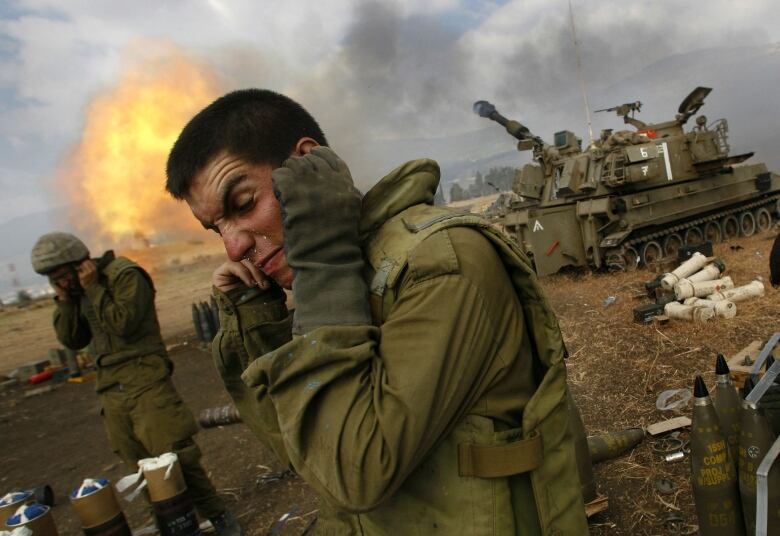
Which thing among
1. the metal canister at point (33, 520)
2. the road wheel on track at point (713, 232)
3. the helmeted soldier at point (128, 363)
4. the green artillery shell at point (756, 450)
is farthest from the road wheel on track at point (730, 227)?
the metal canister at point (33, 520)

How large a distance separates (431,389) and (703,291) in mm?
7949

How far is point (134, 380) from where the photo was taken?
429 centimetres

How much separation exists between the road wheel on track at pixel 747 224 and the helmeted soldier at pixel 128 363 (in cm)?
1449

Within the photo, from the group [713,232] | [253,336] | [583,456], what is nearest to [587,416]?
[583,456]

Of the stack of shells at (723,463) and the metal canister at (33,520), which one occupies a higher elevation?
the metal canister at (33,520)

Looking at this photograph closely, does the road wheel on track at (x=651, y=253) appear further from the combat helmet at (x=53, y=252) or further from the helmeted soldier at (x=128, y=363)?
the combat helmet at (x=53, y=252)

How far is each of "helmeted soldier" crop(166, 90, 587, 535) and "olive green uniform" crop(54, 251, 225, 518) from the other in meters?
3.19

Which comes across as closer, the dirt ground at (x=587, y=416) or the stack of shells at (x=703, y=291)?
the dirt ground at (x=587, y=416)

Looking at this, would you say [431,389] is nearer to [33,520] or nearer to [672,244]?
[33,520]

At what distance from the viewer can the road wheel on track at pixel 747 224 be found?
45.7 feet

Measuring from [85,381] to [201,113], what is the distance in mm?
10945

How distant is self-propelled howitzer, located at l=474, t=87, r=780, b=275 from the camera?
11.5 metres

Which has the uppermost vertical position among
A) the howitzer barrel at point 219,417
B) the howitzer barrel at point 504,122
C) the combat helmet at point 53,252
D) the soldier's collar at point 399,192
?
the howitzer barrel at point 504,122

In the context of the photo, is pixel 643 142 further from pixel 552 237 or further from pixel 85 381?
pixel 85 381
